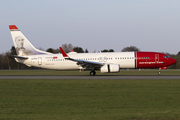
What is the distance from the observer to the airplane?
100 ft

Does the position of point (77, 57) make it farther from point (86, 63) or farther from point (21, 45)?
point (21, 45)

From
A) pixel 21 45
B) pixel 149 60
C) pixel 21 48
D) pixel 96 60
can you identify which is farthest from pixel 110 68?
pixel 21 45

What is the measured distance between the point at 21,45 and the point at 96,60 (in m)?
13.0

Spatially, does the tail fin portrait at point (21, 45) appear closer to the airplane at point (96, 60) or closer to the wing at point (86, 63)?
the airplane at point (96, 60)

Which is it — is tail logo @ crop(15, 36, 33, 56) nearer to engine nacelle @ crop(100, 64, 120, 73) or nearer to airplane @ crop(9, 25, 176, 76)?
airplane @ crop(9, 25, 176, 76)

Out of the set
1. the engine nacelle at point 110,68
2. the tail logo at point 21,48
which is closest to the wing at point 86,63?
the engine nacelle at point 110,68

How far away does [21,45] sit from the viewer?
3581cm

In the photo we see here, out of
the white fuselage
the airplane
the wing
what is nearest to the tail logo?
the airplane

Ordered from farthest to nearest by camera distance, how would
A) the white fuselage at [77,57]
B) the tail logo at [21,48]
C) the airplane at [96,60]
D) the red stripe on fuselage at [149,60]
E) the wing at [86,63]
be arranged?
the tail logo at [21,48] < the white fuselage at [77,57] < the red stripe on fuselage at [149,60] < the airplane at [96,60] < the wing at [86,63]

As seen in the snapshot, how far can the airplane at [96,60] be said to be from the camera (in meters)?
30.6

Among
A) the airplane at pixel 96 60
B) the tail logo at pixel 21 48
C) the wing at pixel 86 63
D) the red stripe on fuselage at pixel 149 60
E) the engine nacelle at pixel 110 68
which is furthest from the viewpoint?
the tail logo at pixel 21 48
